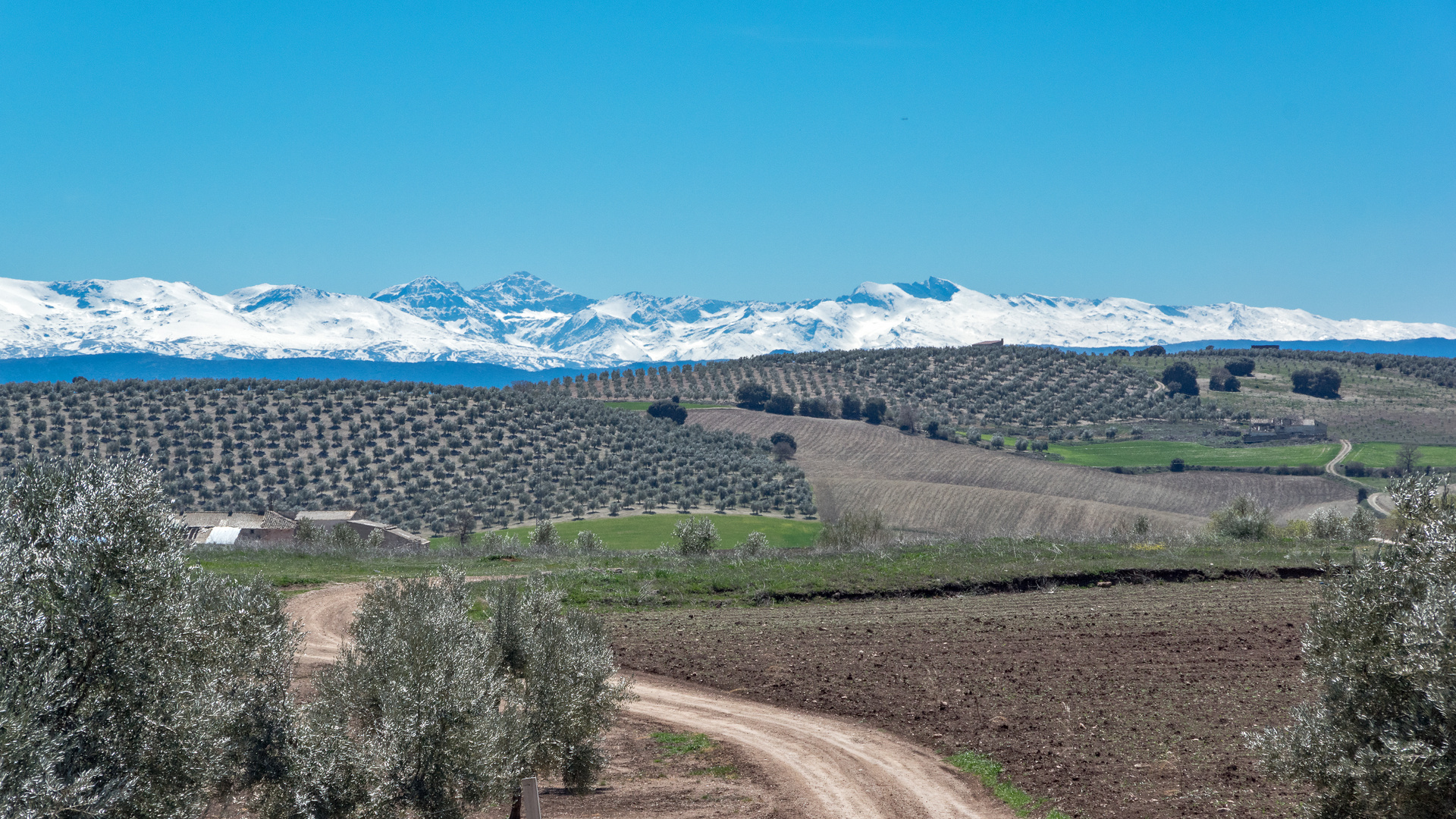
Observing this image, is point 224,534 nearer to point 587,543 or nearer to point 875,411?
point 587,543

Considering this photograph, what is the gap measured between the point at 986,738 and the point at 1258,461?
7416 cm

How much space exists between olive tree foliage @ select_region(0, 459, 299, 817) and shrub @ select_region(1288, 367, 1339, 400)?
114743 millimetres

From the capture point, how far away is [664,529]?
5509 cm

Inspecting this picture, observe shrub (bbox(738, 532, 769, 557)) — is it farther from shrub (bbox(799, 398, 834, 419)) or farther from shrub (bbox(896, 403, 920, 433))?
shrub (bbox(799, 398, 834, 419))

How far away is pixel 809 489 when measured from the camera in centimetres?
6875

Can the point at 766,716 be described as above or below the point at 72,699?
below

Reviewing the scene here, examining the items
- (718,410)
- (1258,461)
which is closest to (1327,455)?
(1258,461)

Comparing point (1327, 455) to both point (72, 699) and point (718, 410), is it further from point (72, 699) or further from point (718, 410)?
point (72, 699)

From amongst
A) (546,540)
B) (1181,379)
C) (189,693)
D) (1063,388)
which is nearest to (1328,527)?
(546,540)

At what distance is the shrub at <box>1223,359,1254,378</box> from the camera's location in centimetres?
10950

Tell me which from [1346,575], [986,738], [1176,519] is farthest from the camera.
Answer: [1176,519]

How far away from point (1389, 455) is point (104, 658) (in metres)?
92.6

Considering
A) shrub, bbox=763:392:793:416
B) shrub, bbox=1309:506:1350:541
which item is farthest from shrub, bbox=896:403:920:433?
shrub, bbox=1309:506:1350:541

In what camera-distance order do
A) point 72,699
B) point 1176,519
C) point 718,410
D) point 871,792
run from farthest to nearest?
point 718,410 < point 1176,519 < point 871,792 < point 72,699
